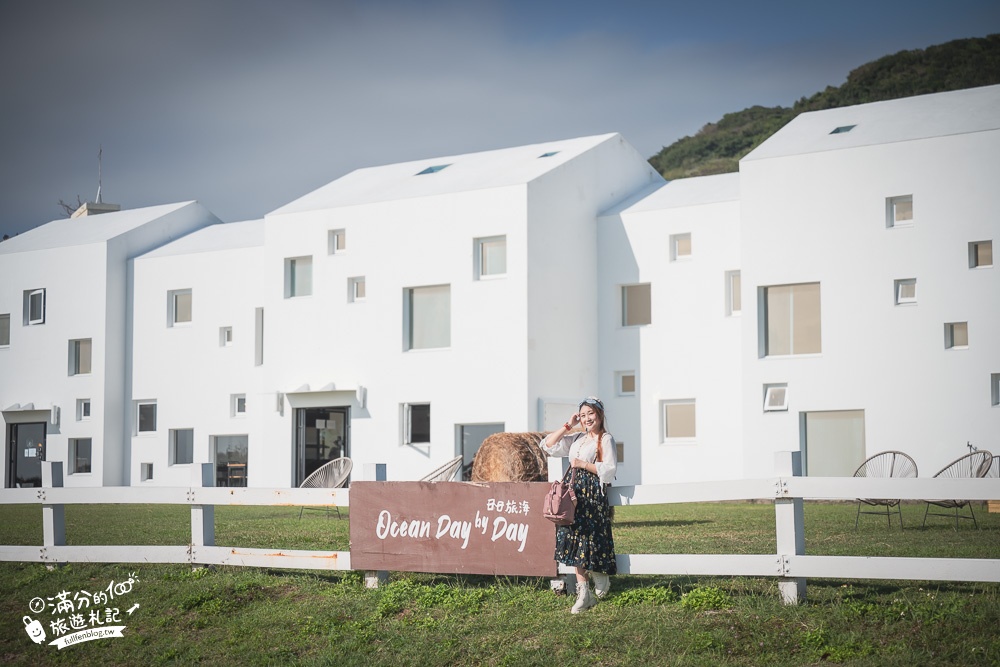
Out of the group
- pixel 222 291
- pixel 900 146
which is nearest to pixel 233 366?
pixel 222 291

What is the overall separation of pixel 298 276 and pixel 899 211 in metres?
14.5

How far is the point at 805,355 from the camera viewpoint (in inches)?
906

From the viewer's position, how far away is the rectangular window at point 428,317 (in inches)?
1018

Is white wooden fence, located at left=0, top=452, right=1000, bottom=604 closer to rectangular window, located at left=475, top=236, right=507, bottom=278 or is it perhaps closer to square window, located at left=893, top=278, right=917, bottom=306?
square window, located at left=893, top=278, right=917, bottom=306

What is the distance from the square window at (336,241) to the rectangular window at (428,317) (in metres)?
2.44

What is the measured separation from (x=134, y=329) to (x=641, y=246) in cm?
1506

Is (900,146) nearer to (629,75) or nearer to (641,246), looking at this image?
(641,246)

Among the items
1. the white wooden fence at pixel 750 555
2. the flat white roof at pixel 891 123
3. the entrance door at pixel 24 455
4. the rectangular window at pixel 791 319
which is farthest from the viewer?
the entrance door at pixel 24 455

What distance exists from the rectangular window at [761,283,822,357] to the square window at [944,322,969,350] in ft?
8.19

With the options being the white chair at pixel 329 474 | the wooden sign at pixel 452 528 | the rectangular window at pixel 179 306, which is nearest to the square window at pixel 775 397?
the white chair at pixel 329 474

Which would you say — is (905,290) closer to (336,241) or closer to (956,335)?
(956,335)

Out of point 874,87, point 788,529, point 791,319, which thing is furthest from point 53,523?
point 874,87

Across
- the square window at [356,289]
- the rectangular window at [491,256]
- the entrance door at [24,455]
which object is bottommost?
the entrance door at [24,455]

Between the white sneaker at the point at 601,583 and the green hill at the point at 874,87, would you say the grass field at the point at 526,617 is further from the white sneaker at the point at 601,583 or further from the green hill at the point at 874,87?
the green hill at the point at 874,87
